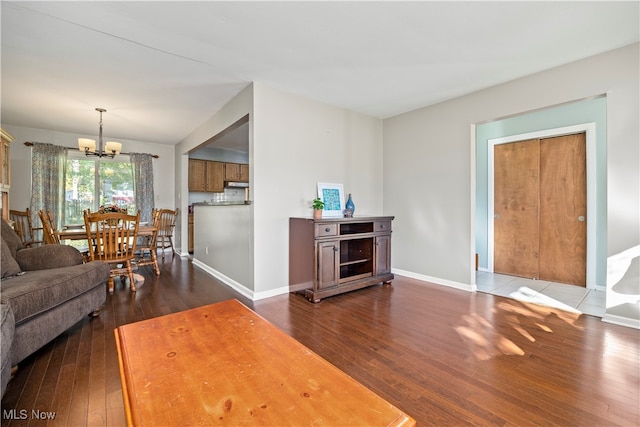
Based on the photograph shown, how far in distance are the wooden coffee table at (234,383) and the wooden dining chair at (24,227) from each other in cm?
446

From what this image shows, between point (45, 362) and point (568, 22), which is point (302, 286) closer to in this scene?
point (45, 362)

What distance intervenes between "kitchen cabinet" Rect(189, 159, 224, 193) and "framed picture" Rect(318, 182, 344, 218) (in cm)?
360

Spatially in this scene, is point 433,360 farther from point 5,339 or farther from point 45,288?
point 45,288

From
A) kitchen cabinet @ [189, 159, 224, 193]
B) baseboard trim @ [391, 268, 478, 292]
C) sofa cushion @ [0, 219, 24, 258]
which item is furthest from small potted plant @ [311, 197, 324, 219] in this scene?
kitchen cabinet @ [189, 159, 224, 193]

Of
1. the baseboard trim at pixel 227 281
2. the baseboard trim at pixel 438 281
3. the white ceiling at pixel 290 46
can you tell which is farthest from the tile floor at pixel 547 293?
the baseboard trim at pixel 227 281

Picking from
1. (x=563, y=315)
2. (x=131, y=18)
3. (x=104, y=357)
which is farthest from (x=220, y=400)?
(x=563, y=315)

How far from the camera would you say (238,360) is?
1072 millimetres

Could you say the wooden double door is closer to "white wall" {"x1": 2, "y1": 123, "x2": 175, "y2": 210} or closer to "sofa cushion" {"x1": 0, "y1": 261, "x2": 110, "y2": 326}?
"sofa cushion" {"x1": 0, "y1": 261, "x2": 110, "y2": 326}

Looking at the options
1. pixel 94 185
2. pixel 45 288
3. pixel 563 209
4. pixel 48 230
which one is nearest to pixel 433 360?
pixel 45 288

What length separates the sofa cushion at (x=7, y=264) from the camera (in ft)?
6.55

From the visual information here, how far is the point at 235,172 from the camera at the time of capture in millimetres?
6762

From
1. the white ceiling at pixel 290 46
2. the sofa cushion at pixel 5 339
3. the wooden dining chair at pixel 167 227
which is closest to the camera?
the sofa cushion at pixel 5 339

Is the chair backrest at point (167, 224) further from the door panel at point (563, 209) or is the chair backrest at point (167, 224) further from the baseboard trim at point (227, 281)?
the door panel at point (563, 209)

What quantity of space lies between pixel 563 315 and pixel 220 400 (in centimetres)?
317
